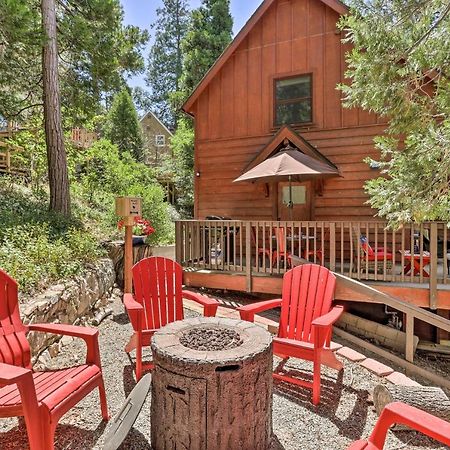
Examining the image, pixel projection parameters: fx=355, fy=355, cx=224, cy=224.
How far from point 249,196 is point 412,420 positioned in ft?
21.0

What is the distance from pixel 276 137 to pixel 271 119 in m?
0.61

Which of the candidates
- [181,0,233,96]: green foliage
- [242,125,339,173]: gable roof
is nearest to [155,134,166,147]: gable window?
[181,0,233,96]: green foliage

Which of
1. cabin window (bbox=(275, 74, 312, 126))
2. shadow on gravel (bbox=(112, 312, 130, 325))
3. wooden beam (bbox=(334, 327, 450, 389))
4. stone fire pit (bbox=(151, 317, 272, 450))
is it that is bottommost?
wooden beam (bbox=(334, 327, 450, 389))

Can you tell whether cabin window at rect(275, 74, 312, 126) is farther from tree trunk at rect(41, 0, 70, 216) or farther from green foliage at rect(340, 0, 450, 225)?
tree trunk at rect(41, 0, 70, 216)

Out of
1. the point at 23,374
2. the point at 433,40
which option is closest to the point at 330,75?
the point at 433,40

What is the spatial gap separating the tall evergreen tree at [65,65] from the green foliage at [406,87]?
497 cm

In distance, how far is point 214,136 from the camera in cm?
822

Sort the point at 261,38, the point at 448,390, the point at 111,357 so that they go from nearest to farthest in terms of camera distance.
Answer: the point at 111,357
the point at 448,390
the point at 261,38

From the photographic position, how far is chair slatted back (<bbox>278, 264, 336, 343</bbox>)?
3516 millimetres

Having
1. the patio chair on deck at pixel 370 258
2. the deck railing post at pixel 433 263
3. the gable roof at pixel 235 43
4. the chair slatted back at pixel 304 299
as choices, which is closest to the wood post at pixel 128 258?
the chair slatted back at pixel 304 299

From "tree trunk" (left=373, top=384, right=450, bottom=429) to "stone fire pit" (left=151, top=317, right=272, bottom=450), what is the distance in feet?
3.58

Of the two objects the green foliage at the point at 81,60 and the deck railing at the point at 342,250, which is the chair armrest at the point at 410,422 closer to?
the deck railing at the point at 342,250

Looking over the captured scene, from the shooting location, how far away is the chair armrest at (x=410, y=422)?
5.17 ft

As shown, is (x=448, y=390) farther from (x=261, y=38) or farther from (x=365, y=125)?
(x=261, y=38)
